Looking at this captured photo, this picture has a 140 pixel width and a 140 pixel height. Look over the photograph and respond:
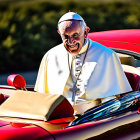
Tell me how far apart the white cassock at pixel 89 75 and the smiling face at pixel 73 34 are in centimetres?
14

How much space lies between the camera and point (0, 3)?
20.5 meters

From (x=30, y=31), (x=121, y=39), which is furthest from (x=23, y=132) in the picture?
(x=30, y=31)

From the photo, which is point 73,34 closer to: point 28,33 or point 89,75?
point 89,75

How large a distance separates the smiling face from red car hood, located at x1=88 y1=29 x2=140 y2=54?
2.98 feet

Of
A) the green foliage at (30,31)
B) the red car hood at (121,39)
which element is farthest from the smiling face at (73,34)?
the green foliage at (30,31)

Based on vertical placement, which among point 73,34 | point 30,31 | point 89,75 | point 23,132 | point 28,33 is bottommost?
point 23,132

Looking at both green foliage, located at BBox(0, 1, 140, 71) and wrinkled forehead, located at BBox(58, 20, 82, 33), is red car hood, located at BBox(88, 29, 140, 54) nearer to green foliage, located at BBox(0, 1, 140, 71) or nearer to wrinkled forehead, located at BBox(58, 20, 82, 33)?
wrinkled forehead, located at BBox(58, 20, 82, 33)

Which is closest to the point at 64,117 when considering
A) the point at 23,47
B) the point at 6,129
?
the point at 6,129

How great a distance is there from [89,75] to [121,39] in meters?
1.14

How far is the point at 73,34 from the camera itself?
3.60m

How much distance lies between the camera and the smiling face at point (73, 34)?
3.60 metres

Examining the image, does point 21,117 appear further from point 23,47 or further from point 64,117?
point 23,47

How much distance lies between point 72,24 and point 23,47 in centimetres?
1053

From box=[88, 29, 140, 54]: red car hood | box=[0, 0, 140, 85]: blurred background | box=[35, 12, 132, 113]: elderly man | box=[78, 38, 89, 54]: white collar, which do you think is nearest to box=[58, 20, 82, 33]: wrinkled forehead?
box=[35, 12, 132, 113]: elderly man
